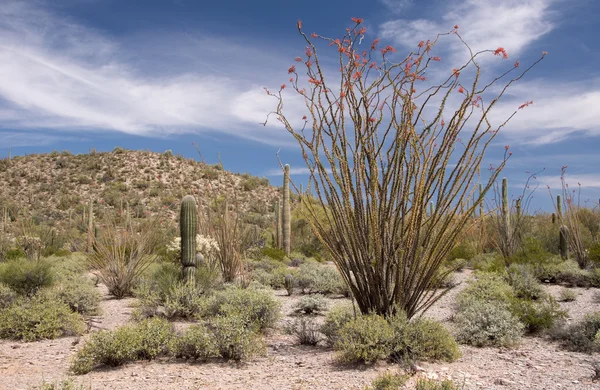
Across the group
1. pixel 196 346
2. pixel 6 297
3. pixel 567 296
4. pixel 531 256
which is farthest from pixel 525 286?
pixel 6 297

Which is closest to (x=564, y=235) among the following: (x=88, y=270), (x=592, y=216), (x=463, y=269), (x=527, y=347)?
(x=463, y=269)

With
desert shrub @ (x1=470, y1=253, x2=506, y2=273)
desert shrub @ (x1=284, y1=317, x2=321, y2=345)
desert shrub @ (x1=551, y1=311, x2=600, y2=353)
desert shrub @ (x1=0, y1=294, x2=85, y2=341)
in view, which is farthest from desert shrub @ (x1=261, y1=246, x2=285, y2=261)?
desert shrub @ (x1=551, y1=311, x2=600, y2=353)

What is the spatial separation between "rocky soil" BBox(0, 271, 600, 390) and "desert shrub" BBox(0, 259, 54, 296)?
3460 millimetres

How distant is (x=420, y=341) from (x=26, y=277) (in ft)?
26.7

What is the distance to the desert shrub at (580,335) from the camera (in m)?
7.04

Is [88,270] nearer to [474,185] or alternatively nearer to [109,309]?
[109,309]

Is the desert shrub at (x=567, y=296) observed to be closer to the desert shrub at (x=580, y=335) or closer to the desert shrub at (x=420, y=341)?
the desert shrub at (x=580, y=335)

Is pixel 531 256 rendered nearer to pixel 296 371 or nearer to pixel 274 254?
pixel 274 254

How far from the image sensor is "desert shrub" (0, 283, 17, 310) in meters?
9.47

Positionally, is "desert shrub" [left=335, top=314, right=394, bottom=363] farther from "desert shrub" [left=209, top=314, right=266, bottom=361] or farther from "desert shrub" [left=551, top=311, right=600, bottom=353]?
"desert shrub" [left=551, top=311, right=600, bottom=353]

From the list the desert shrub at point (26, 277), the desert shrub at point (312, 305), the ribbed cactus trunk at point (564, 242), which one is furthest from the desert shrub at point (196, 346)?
the ribbed cactus trunk at point (564, 242)

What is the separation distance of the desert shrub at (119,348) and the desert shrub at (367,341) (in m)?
2.10

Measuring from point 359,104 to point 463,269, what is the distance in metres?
12.3

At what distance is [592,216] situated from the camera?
2270cm
